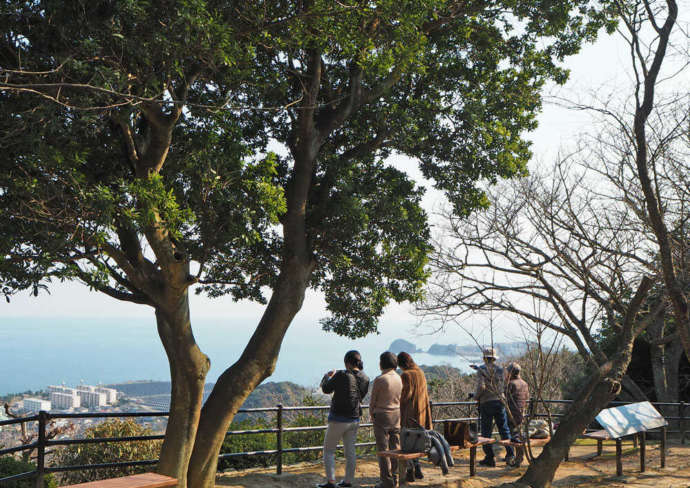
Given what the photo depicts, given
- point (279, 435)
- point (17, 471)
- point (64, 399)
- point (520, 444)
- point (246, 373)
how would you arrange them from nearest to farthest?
point (17, 471)
point (246, 373)
point (279, 435)
point (520, 444)
point (64, 399)

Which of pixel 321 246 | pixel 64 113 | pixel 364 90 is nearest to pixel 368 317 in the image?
pixel 321 246

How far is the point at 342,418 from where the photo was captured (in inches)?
310

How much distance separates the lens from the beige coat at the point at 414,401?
27.7ft

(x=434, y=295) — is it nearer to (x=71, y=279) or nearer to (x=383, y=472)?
(x=383, y=472)

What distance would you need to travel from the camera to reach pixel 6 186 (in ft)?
21.4

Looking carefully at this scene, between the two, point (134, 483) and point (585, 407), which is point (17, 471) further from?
point (585, 407)

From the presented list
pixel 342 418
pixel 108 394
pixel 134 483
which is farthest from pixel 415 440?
pixel 108 394

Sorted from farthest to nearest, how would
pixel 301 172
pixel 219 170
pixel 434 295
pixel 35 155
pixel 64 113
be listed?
1. pixel 434 295
2. pixel 301 172
3. pixel 219 170
4. pixel 64 113
5. pixel 35 155

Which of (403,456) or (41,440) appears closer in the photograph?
(41,440)

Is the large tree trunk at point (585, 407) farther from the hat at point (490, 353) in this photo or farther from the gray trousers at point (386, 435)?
the gray trousers at point (386, 435)

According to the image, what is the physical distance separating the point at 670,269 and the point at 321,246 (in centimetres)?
517

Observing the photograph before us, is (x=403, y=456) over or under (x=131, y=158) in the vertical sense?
under

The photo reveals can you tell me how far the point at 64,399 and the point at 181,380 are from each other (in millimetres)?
55405

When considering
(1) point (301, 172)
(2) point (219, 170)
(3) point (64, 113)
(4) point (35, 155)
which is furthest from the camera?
(1) point (301, 172)
